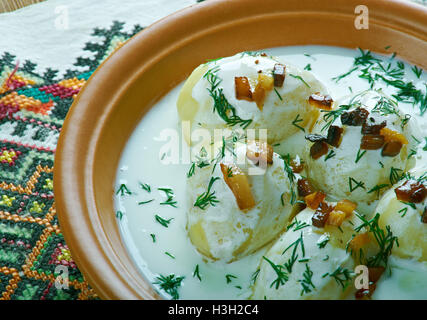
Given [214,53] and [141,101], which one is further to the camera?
[214,53]

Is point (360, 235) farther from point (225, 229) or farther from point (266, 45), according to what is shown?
point (266, 45)

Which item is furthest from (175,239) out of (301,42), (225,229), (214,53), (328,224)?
(301,42)

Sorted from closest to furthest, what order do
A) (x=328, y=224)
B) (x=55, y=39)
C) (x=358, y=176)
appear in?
(x=328, y=224) < (x=358, y=176) < (x=55, y=39)

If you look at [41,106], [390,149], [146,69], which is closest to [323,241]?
[390,149]

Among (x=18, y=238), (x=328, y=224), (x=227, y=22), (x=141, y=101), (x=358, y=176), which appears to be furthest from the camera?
(x=227, y=22)

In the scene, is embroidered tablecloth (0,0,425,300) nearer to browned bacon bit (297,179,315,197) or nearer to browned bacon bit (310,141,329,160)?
browned bacon bit (297,179,315,197)

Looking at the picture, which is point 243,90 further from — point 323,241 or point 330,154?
point 323,241
